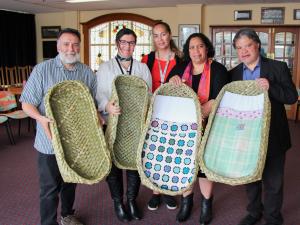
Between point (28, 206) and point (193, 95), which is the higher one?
point (193, 95)

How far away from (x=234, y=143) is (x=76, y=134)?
96 centimetres

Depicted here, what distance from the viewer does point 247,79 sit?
6.85 ft

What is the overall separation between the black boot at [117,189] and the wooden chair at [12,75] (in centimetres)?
562

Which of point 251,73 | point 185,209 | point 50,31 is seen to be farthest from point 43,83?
point 50,31

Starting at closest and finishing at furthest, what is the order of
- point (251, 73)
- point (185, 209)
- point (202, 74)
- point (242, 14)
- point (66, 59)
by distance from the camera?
1. point (66, 59)
2. point (251, 73)
3. point (202, 74)
4. point (185, 209)
5. point (242, 14)

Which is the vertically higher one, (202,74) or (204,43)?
(204,43)

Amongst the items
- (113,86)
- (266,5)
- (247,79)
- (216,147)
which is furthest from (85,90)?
(266,5)

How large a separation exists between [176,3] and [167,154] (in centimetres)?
508

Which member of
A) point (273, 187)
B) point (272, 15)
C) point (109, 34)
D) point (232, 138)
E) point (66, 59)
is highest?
point (272, 15)

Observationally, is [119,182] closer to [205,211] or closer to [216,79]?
[205,211]

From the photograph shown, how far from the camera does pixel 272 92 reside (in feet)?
6.31

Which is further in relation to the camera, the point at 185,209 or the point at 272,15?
the point at 272,15

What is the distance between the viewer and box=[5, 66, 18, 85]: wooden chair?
282 inches

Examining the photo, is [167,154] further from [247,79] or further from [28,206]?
[28,206]
